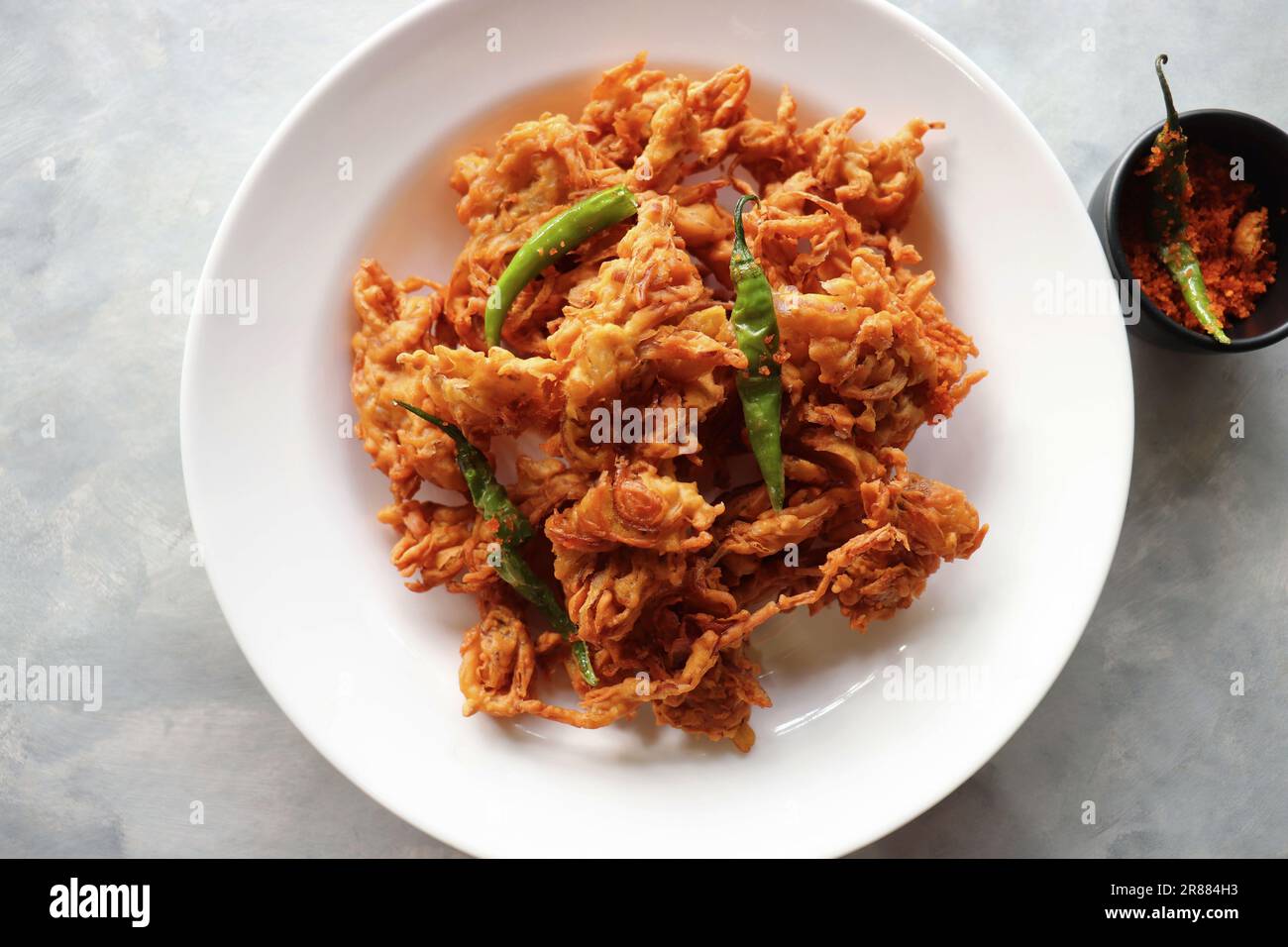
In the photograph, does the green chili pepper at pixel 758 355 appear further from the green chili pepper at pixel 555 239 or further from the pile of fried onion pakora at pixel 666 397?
the green chili pepper at pixel 555 239

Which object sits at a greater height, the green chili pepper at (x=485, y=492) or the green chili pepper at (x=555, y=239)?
the green chili pepper at (x=555, y=239)

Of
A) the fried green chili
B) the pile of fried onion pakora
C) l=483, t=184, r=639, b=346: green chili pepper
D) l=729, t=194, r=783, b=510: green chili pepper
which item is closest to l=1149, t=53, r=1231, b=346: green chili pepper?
the pile of fried onion pakora

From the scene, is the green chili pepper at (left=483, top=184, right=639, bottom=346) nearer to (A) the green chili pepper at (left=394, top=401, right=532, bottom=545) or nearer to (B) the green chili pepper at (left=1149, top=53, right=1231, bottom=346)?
(A) the green chili pepper at (left=394, top=401, right=532, bottom=545)

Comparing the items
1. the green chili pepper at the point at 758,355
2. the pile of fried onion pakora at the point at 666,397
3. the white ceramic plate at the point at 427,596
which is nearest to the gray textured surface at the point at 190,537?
the white ceramic plate at the point at 427,596

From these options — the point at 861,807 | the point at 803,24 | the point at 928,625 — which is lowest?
the point at 861,807
